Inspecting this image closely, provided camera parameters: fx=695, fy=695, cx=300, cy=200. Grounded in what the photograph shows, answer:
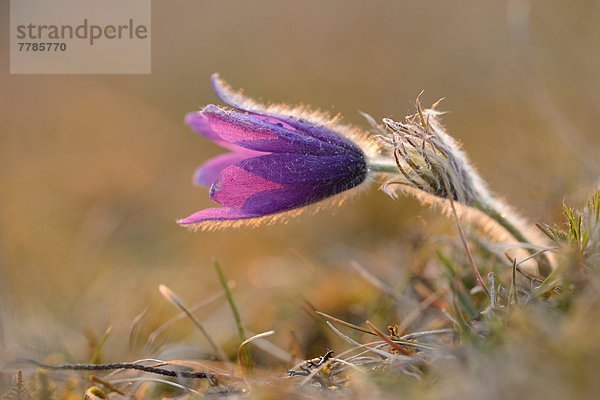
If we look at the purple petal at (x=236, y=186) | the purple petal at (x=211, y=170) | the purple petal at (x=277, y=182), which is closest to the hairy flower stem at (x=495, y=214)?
the purple petal at (x=277, y=182)

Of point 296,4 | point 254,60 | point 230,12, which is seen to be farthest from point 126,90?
point 296,4

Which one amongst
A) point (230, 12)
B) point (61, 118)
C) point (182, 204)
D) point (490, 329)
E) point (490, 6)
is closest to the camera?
point (490, 329)

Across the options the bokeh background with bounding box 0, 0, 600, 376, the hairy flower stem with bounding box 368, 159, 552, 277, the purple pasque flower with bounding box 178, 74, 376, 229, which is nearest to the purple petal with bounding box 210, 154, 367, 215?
the purple pasque flower with bounding box 178, 74, 376, 229

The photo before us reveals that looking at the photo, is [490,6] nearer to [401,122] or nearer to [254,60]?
[254,60]

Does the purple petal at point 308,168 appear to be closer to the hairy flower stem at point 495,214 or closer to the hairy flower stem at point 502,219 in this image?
the hairy flower stem at point 495,214

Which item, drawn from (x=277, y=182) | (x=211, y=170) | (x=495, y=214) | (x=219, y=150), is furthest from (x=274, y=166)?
(x=219, y=150)

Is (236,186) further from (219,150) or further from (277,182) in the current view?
(219,150)
